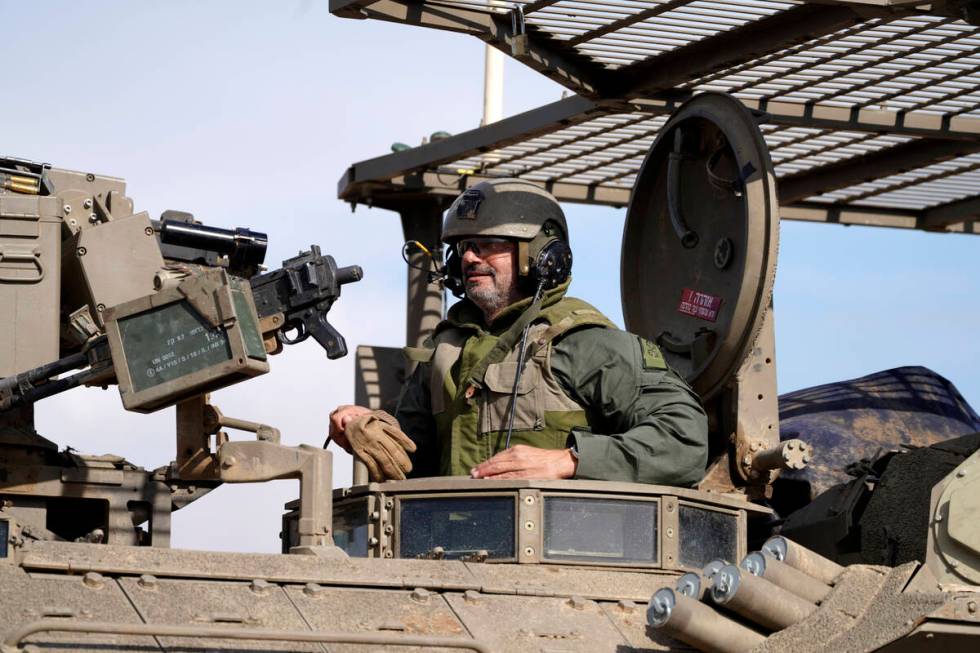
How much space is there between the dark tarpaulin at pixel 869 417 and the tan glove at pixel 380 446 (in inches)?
164

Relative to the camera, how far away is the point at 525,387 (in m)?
8.91

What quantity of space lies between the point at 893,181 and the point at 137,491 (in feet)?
25.4

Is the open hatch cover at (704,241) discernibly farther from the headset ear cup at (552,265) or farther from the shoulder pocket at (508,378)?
the shoulder pocket at (508,378)

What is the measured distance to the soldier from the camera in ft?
27.8

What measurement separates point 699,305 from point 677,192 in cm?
77

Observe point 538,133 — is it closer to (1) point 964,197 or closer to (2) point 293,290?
(1) point 964,197

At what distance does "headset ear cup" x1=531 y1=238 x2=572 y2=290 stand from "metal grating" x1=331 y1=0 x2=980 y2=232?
2.41 meters

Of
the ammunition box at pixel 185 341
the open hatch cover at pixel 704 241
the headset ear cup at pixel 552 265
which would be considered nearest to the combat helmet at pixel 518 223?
the headset ear cup at pixel 552 265

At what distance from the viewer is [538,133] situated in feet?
46.3

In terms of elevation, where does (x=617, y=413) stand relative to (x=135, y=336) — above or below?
below

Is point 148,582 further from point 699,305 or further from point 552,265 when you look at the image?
point 699,305

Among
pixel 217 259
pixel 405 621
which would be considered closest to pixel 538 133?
pixel 217 259

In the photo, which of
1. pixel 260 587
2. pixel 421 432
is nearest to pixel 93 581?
pixel 260 587

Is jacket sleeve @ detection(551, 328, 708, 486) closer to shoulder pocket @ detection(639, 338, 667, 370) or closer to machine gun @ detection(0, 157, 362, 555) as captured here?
shoulder pocket @ detection(639, 338, 667, 370)
